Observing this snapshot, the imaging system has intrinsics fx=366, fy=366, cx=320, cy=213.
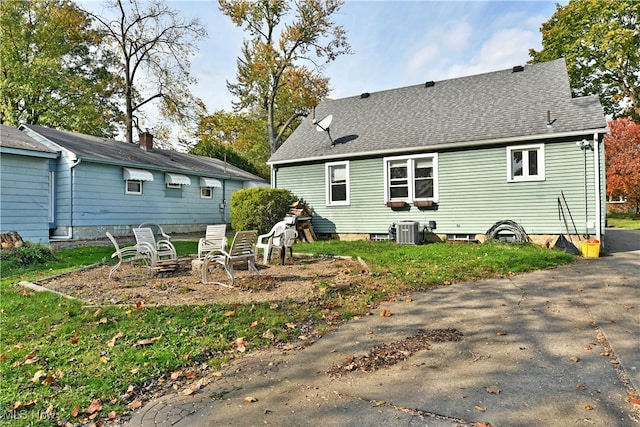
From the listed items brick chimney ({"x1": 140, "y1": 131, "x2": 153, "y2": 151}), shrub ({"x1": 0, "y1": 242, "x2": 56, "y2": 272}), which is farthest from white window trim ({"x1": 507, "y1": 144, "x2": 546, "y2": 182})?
brick chimney ({"x1": 140, "y1": 131, "x2": 153, "y2": 151})

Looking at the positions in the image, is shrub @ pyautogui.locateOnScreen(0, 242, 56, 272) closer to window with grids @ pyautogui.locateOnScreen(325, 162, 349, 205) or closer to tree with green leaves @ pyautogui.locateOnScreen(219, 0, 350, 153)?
window with grids @ pyautogui.locateOnScreen(325, 162, 349, 205)

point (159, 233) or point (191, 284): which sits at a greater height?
point (159, 233)

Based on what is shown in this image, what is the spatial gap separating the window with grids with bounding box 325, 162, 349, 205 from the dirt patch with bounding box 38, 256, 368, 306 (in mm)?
5696

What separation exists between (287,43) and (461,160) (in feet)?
62.0

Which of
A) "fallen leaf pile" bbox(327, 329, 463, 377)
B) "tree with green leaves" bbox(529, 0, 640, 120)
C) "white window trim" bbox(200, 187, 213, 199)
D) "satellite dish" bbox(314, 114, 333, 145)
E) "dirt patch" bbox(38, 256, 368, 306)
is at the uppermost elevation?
"tree with green leaves" bbox(529, 0, 640, 120)

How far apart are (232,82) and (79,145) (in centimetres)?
1818

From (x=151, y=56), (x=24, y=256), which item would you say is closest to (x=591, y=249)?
(x=24, y=256)

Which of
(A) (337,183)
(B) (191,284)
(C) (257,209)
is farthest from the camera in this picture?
(A) (337,183)

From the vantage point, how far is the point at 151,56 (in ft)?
81.8

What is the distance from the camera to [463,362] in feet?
10.6

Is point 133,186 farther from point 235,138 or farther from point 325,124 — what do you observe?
point 235,138

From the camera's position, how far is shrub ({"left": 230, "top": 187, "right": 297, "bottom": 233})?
42.0 ft

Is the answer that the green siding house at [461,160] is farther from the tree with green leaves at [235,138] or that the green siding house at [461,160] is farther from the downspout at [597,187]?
the tree with green leaves at [235,138]

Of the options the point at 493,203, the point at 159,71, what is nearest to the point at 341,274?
the point at 493,203
